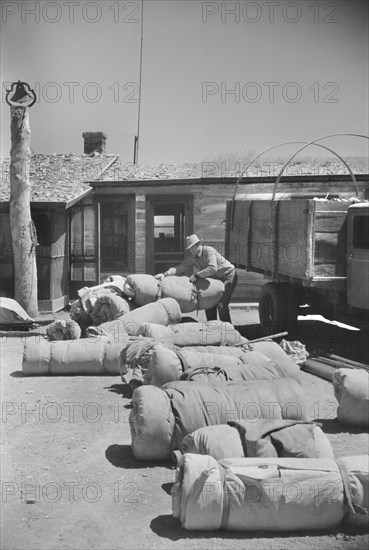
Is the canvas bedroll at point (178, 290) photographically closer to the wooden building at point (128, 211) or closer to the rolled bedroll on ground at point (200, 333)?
the rolled bedroll on ground at point (200, 333)

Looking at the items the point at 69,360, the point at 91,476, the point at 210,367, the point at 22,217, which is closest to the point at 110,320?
the point at 69,360

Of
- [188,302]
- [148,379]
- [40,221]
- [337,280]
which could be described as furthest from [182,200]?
[148,379]

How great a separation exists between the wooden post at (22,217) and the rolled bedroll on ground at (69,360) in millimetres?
4781

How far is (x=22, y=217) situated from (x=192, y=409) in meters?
8.97

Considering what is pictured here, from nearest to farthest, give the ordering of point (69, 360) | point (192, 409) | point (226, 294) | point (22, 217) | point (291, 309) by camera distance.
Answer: point (192, 409) → point (69, 360) → point (291, 309) → point (226, 294) → point (22, 217)

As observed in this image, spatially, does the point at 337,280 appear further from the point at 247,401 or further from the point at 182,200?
the point at 182,200

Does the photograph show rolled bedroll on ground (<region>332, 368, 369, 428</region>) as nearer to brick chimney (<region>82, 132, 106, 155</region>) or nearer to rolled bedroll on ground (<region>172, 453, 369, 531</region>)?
rolled bedroll on ground (<region>172, 453, 369, 531</region>)

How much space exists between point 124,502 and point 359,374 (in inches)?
121

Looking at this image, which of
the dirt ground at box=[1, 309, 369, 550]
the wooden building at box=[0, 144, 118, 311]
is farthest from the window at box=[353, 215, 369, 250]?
the wooden building at box=[0, 144, 118, 311]

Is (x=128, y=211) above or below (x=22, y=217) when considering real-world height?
above

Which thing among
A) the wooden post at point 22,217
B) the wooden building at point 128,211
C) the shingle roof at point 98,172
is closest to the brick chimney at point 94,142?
the shingle roof at point 98,172

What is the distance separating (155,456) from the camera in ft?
20.3

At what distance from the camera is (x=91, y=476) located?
232 inches

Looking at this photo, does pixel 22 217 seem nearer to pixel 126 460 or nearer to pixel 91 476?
pixel 126 460
